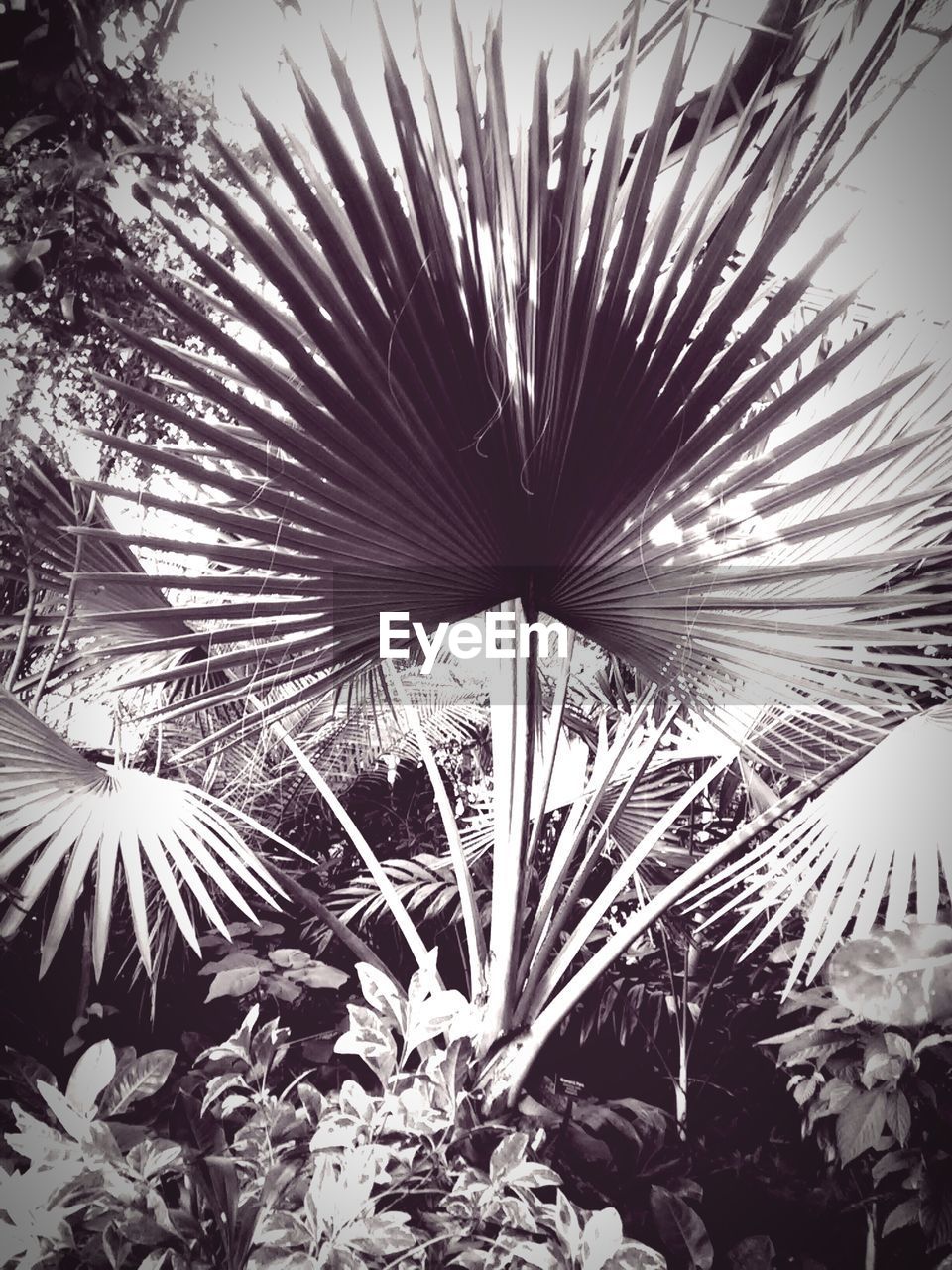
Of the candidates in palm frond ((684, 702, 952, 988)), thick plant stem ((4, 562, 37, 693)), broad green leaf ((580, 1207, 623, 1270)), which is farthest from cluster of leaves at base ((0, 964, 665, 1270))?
thick plant stem ((4, 562, 37, 693))

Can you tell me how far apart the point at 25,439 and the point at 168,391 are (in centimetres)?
26

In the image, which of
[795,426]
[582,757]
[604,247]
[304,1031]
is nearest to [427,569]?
[604,247]

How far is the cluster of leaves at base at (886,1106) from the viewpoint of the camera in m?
0.77

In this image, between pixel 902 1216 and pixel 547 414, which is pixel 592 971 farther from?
pixel 547 414

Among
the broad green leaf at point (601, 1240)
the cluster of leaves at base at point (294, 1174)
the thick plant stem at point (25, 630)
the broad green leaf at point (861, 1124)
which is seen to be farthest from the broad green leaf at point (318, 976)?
the broad green leaf at point (861, 1124)

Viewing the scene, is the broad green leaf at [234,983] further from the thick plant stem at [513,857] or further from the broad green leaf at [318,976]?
the thick plant stem at [513,857]

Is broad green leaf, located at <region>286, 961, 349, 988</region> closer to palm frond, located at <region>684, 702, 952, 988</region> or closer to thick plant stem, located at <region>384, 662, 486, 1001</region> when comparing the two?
thick plant stem, located at <region>384, 662, 486, 1001</region>

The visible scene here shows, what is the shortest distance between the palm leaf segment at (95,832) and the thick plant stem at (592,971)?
0.38 metres

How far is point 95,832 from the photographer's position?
2.37 feet

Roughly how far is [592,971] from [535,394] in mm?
728

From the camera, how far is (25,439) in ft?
3.16

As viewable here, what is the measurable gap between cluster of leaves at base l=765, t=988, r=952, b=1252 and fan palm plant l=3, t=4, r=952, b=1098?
329mm

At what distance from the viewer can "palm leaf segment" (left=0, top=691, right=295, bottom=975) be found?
658 millimetres

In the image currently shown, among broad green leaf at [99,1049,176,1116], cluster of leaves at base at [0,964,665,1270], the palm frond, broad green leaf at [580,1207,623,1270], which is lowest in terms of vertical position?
broad green leaf at [580,1207,623,1270]
